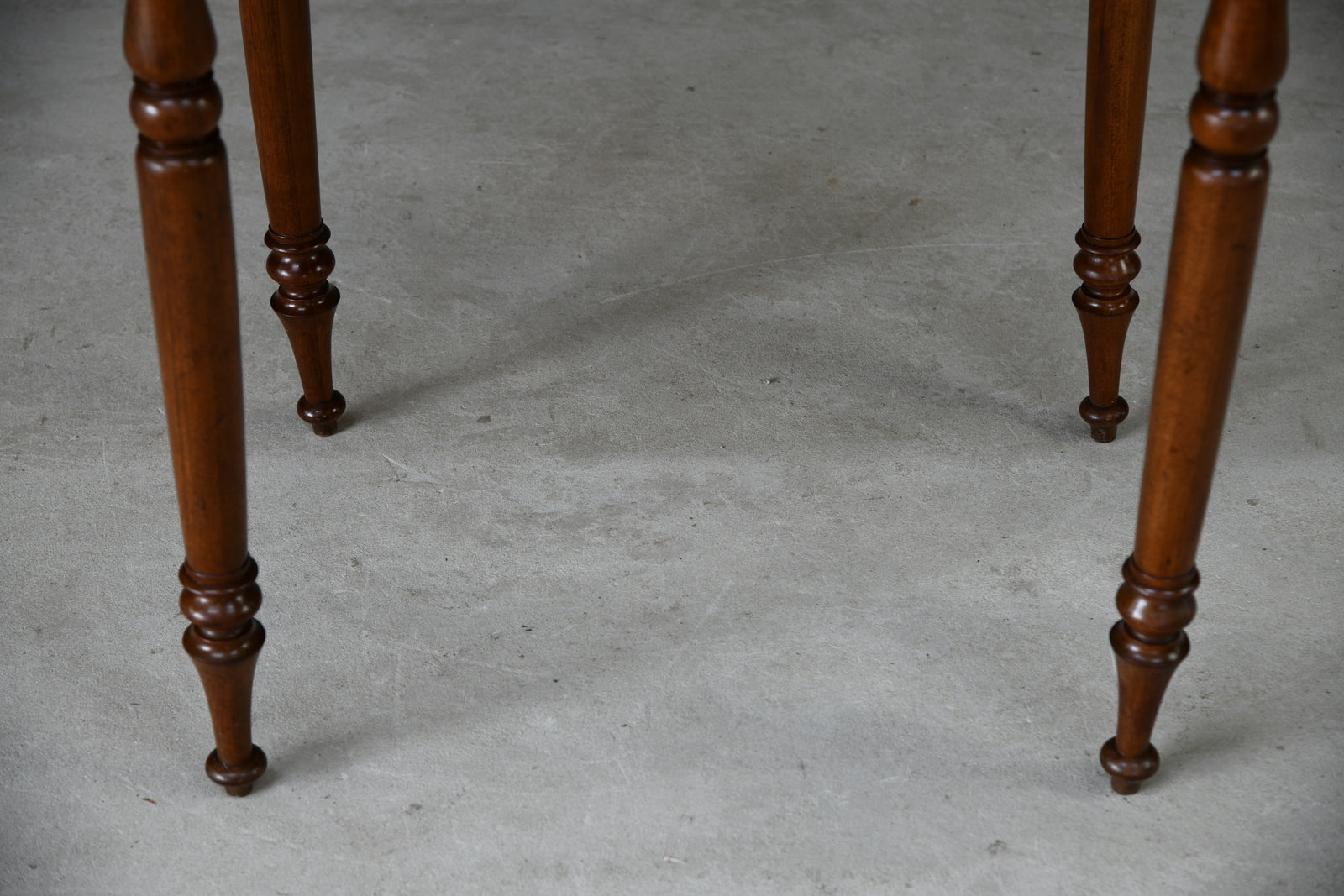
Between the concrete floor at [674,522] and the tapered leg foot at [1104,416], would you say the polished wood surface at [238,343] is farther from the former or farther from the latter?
the tapered leg foot at [1104,416]

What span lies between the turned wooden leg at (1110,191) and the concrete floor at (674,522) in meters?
0.07

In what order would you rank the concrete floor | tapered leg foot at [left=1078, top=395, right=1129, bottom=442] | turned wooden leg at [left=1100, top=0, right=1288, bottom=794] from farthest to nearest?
1. tapered leg foot at [left=1078, top=395, right=1129, bottom=442]
2. the concrete floor
3. turned wooden leg at [left=1100, top=0, right=1288, bottom=794]

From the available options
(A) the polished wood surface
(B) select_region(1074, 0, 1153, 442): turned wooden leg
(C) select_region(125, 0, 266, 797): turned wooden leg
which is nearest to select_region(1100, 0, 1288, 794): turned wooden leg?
(A) the polished wood surface

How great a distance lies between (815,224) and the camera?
181 centimetres

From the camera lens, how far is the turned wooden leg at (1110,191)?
48.9 inches

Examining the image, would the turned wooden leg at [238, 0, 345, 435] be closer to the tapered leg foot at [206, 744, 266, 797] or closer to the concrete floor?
the concrete floor

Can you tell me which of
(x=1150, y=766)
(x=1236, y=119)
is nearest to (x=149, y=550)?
(x=1150, y=766)

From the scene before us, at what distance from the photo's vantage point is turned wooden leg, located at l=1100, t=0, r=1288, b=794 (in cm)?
82

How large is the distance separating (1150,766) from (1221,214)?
1.32 feet

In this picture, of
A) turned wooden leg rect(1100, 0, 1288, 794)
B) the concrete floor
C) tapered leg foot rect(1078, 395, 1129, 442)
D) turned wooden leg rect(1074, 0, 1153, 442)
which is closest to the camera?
turned wooden leg rect(1100, 0, 1288, 794)

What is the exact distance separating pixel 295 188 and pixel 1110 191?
71cm

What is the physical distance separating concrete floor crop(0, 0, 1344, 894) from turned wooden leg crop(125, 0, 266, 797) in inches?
5.4

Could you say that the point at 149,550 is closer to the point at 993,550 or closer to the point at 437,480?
the point at 437,480

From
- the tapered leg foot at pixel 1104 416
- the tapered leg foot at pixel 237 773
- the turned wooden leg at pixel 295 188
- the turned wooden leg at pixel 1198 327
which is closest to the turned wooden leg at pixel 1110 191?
the tapered leg foot at pixel 1104 416
